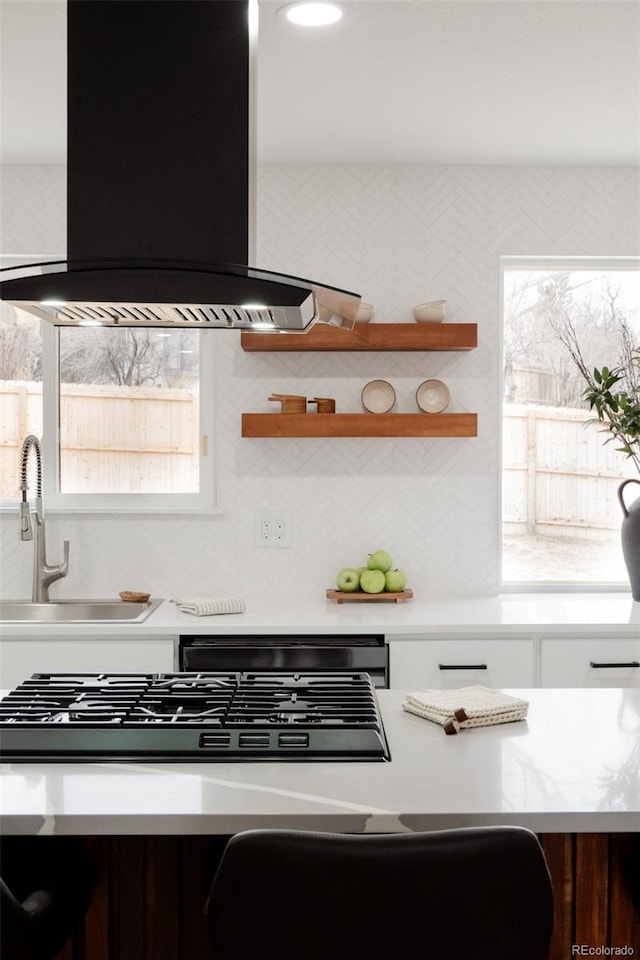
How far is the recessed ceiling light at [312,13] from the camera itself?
7.66 feet

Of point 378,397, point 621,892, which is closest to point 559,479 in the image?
point 378,397

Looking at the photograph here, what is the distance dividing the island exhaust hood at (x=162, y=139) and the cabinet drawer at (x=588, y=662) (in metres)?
1.78

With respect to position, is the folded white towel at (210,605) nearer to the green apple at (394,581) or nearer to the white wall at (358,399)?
the white wall at (358,399)

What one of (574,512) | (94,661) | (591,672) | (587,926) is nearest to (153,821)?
(587,926)

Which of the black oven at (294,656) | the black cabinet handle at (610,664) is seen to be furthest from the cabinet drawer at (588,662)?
the black oven at (294,656)

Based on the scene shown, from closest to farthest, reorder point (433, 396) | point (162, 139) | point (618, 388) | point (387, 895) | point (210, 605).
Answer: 1. point (387, 895)
2. point (162, 139)
3. point (210, 605)
4. point (433, 396)
5. point (618, 388)

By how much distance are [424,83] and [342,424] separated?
123 centimetres

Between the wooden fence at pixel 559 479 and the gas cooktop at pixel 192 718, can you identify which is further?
the wooden fence at pixel 559 479

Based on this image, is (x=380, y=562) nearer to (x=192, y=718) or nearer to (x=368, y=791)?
(x=192, y=718)

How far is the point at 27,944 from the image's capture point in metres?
1.38

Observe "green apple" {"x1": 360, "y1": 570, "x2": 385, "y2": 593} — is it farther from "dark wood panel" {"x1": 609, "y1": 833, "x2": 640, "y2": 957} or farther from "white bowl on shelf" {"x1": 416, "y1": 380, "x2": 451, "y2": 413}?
"dark wood panel" {"x1": 609, "y1": 833, "x2": 640, "y2": 957}

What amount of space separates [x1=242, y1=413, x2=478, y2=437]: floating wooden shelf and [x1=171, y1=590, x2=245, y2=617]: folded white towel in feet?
2.11

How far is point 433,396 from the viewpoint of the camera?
369 centimetres

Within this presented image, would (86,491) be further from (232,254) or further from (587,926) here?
(587,926)
